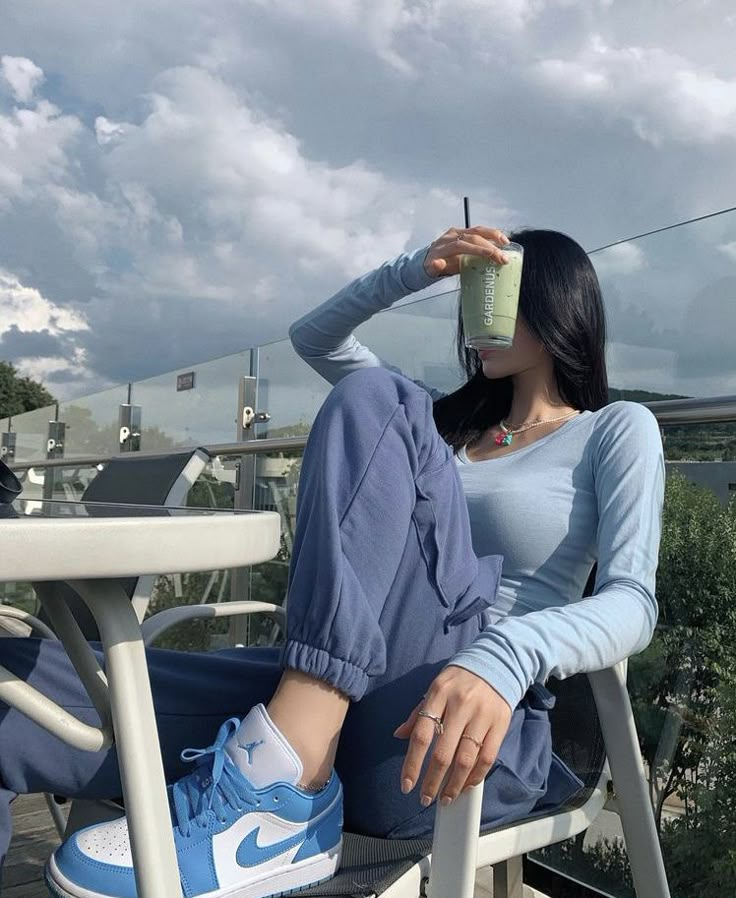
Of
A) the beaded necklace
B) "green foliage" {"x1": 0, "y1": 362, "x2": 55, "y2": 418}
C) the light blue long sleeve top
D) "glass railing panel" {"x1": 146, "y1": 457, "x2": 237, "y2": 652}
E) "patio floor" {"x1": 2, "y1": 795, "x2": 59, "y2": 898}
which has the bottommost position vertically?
"patio floor" {"x1": 2, "y1": 795, "x2": 59, "y2": 898}

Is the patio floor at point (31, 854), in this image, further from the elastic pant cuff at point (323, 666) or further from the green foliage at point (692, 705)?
the elastic pant cuff at point (323, 666)

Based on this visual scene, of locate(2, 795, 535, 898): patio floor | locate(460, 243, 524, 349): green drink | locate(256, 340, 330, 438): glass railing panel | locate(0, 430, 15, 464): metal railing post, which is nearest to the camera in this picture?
locate(460, 243, 524, 349): green drink

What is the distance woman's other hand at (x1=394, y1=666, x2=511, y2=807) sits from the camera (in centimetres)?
82

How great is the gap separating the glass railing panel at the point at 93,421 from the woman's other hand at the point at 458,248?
12.4 ft

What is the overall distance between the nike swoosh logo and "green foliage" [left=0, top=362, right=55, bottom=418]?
53588 millimetres

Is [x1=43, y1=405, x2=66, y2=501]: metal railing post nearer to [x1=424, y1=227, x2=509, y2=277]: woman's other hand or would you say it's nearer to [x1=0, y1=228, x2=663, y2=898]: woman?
[x1=424, y1=227, x2=509, y2=277]: woman's other hand

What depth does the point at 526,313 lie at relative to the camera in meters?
1.72

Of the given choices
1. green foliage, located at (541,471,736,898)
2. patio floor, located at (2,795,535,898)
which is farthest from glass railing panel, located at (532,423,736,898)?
patio floor, located at (2,795,535,898)

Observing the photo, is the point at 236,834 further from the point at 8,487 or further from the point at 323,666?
the point at 8,487

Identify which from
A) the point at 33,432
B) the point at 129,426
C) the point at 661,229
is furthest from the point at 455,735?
the point at 33,432

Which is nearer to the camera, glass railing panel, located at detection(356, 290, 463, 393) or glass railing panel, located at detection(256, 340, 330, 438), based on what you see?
glass railing panel, located at detection(356, 290, 463, 393)

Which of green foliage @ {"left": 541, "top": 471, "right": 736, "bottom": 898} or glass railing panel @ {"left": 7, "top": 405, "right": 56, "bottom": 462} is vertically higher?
glass railing panel @ {"left": 7, "top": 405, "right": 56, "bottom": 462}

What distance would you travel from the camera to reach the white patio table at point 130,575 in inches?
23.0

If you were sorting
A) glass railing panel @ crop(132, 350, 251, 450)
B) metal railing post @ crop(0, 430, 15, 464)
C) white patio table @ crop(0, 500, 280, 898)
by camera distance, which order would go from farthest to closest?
metal railing post @ crop(0, 430, 15, 464), glass railing panel @ crop(132, 350, 251, 450), white patio table @ crop(0, 500, 280, 898)
